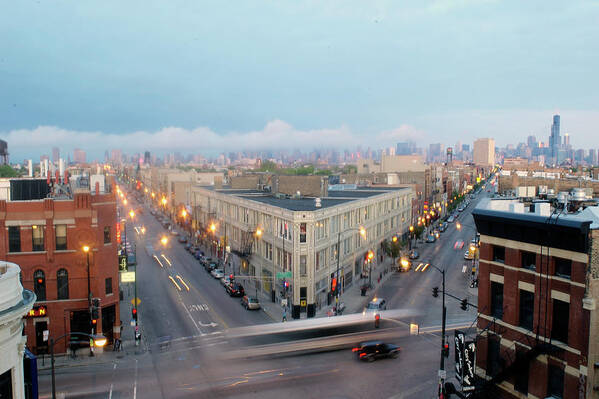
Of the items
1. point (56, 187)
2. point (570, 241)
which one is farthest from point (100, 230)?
point (570, 241)

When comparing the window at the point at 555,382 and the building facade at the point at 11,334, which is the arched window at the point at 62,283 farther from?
the window at the point at 555,382

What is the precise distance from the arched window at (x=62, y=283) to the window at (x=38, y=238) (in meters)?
2.37

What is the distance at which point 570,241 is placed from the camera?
17891 mm

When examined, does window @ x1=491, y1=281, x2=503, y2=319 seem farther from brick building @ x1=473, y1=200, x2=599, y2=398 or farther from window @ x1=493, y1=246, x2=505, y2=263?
window @ x1=493, y1=246, x2=505, y2=263

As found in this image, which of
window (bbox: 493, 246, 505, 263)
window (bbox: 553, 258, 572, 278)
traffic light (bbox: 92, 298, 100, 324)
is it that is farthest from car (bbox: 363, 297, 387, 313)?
traffic light (bbox: 92, 298, 100, 324)

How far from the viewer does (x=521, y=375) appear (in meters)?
20.4

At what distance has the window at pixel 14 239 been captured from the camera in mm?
33031

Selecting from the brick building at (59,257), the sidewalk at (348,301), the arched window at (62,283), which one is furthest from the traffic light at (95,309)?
the sidewalk at (348,301)

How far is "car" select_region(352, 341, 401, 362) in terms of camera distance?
30.4 m

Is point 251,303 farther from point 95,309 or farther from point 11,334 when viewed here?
point 11,334

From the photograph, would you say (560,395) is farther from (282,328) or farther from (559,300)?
(282,328)

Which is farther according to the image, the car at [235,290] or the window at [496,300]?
the car at [235,290]

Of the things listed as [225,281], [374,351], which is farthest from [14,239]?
[374,351]

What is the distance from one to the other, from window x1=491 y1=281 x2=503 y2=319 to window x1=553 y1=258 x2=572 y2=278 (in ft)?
11.1
